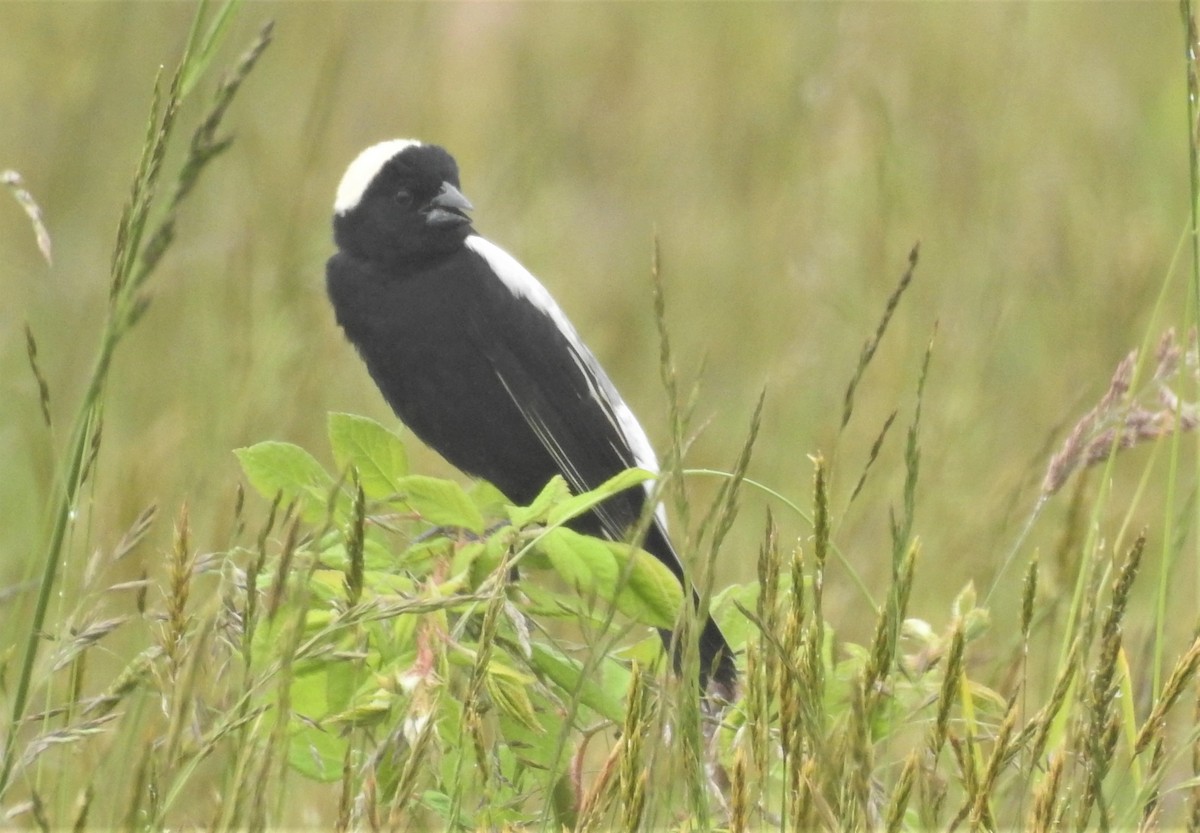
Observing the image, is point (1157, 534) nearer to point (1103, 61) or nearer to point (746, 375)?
point (746, 375)

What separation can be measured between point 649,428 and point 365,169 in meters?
1.01

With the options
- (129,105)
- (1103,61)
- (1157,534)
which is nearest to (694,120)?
(1103,61)

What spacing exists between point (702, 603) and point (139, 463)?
1.71 m

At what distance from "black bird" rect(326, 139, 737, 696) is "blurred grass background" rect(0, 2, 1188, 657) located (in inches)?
7.2

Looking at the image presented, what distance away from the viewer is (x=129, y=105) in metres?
5.18

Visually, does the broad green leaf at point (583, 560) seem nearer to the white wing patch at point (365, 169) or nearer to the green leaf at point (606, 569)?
the green leaf at point (606, 569)

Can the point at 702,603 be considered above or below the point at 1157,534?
above

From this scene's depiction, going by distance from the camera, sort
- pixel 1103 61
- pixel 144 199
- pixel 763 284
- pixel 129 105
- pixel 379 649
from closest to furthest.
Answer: pixel 144 199 < pixel 379 649 < pixel 763 284 < pixel 129 105 < pixel 1103 61

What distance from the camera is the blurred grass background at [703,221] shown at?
2.92 m

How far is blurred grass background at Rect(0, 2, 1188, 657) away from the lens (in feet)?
9.58

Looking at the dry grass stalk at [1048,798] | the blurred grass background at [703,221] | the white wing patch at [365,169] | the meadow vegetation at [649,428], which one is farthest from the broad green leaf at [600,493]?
the white wing patch at [365,169]

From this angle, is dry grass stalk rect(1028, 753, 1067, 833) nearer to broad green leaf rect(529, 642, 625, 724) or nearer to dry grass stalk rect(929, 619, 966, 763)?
dry grass stalk rect(929, 619, 966, 763)

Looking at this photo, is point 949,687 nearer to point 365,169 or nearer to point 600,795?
point 600,795

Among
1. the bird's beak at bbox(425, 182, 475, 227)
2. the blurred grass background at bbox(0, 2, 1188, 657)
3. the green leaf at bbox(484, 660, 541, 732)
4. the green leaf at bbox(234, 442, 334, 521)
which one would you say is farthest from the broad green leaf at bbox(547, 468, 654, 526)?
the bird's beak at bbox(425, 182, 475, 227)
